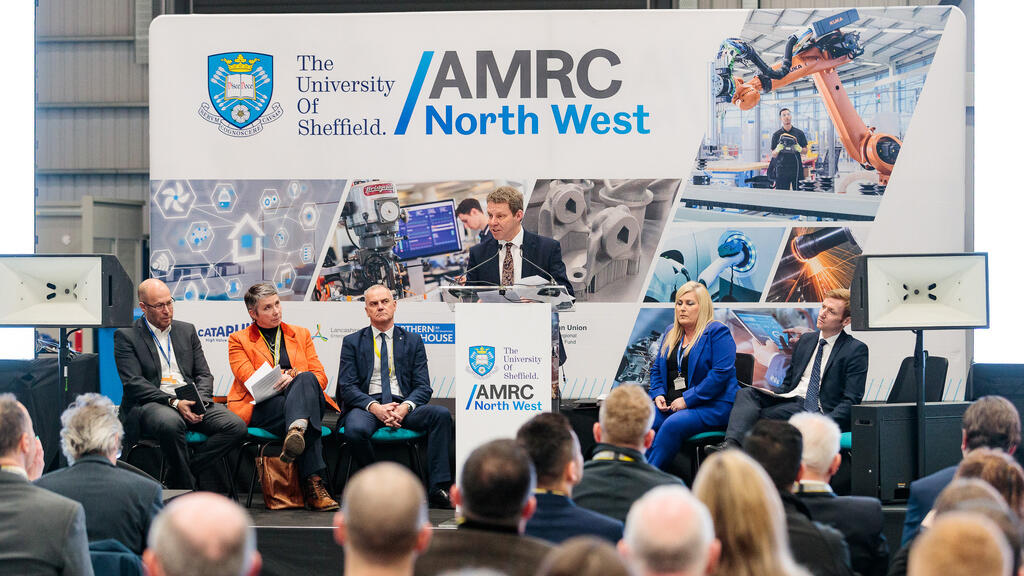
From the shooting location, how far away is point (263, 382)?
19.3 ft

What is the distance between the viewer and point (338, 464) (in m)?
6.04

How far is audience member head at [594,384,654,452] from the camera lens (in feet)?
11.6

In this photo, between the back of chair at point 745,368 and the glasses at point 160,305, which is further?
the back of chair at point 745,368

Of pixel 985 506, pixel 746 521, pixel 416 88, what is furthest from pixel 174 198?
pixel 985 506

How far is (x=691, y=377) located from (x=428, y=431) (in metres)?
1.46

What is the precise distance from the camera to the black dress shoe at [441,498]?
577 cm

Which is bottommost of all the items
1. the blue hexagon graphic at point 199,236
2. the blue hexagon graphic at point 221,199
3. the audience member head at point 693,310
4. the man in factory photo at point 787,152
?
the audience member head at point 693,310

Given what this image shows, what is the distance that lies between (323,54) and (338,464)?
270 cm

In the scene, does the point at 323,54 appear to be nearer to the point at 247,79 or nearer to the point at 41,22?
the point at 247,79

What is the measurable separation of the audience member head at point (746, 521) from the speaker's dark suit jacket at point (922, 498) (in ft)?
5.45

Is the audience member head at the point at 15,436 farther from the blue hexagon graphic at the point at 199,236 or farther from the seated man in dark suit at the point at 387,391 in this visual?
the blue hexagon graphic at the point at 199,236

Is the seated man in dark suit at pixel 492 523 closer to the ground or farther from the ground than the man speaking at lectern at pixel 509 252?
closer to the ground

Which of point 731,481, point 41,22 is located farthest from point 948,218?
point 41,22

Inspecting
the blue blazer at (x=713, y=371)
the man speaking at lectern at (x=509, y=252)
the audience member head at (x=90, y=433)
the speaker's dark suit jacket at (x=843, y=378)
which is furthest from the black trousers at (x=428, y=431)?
the audience member head at (x=90, y=433)
